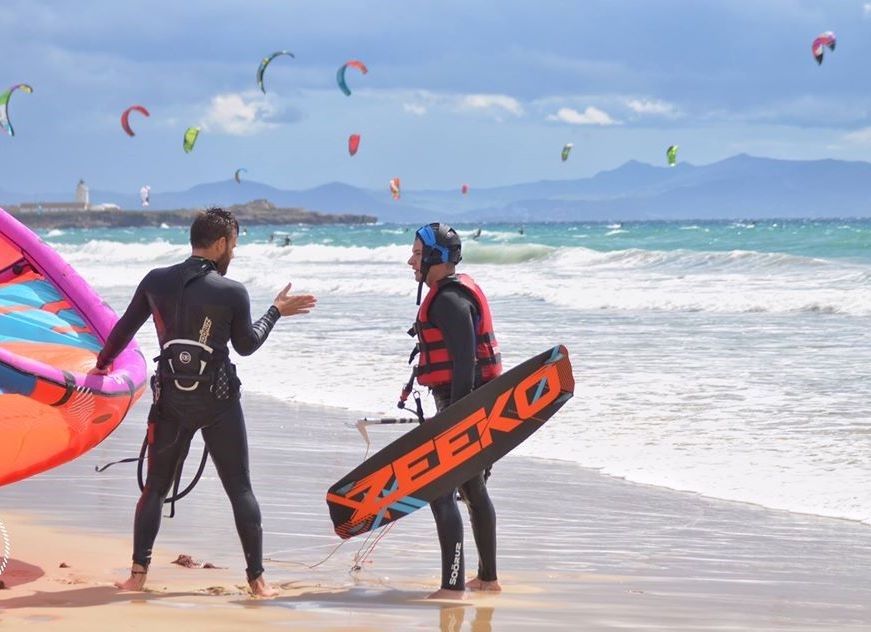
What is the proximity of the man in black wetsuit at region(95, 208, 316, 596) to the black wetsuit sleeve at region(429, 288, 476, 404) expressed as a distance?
53cm

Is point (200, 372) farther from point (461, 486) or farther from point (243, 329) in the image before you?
point (461, 486)

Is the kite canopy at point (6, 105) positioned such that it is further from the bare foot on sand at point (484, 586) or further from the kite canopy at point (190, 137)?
the bare foot on sand at point (484, 586)

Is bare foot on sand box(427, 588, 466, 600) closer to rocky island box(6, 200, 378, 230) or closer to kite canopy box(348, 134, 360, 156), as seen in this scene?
kite canopy box(348, 134, 360, 156)

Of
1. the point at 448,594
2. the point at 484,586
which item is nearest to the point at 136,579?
the point at 448,594

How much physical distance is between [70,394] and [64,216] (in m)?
163

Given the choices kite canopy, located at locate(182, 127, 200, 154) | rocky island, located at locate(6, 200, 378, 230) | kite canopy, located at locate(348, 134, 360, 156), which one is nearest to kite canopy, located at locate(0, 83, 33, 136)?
kite canopy, located at locate(182, 127, 200, 154)

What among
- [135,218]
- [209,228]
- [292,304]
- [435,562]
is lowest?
[435,562]

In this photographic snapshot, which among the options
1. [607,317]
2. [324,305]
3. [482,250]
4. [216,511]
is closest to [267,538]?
A: [216,511]

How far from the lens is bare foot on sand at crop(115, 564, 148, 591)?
3.96 metres

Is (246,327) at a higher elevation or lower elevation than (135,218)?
lower

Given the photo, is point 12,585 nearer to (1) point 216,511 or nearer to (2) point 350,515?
(2) point 350,515

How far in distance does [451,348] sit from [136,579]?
1172mm

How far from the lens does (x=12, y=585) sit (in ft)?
13.0

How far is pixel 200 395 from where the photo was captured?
12.8ft
